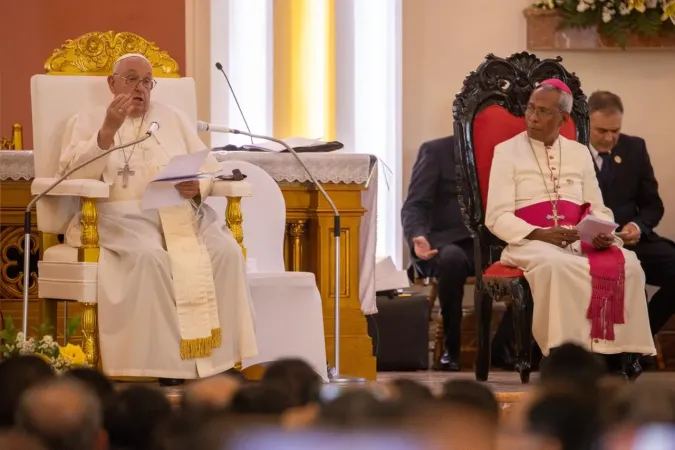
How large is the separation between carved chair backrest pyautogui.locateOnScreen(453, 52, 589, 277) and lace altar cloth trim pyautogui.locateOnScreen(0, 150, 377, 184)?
515mm

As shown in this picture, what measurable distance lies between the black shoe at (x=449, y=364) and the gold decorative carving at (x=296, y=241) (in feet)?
4.04

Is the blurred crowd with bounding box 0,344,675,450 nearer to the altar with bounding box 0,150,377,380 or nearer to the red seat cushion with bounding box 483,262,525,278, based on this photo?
the red seat cushion with bounding box 483,262,525,278

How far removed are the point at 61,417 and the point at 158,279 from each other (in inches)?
154

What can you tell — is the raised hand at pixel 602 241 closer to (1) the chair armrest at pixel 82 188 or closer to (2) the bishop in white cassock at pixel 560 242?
(2) the bishop in white cassock at pixel 560 242

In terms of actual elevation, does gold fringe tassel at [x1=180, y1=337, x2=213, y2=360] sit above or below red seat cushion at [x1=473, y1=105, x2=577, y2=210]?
below

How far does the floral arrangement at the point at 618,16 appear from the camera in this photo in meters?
8.12

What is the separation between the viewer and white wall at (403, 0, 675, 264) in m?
8.37

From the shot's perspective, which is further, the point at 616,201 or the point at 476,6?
the point at 476,6

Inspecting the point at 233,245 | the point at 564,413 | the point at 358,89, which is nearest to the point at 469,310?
the point at 358,89

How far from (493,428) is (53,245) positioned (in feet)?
14.6

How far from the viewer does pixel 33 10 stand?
7867 millimetres

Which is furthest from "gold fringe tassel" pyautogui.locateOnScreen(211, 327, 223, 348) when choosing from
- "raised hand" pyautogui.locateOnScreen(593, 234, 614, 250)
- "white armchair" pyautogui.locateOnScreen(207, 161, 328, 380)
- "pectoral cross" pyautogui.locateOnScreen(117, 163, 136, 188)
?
"raised hand" pyautogui.locateOnScreen(593, 234, 614, 250)

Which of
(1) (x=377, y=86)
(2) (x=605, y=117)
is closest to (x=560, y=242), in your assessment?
(2) (x=605, y=117)

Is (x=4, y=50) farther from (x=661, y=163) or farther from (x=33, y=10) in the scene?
(x=661, y=163)
